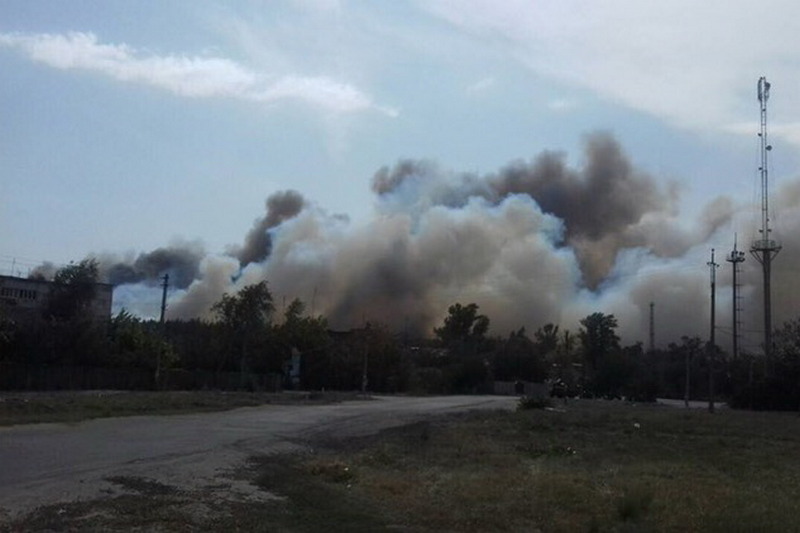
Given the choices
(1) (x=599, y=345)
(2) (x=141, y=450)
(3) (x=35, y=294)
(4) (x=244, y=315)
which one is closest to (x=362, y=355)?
(4) (x=244, y=315)

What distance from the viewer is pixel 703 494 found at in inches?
708

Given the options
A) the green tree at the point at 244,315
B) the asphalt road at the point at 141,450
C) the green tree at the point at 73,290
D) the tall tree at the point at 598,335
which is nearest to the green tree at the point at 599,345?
the tall tree at the point at 598,335

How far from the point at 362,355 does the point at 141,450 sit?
88.2m

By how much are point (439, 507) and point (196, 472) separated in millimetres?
6113

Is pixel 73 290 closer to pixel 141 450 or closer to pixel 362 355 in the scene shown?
pixel 362 355

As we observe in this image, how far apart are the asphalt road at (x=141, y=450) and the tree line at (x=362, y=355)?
29315mm

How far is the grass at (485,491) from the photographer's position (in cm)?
1354

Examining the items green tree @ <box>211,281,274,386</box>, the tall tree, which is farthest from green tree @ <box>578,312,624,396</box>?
green tree @ <box>211,281,274,386</box>

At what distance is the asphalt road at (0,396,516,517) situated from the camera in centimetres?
1619

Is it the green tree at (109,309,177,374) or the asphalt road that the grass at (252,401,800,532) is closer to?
the asphalt road

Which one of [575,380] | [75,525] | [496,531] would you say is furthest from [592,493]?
[575,380]

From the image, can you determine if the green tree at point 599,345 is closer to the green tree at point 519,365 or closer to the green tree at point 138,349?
the green tree at point 519,365

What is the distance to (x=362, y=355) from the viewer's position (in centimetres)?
11156

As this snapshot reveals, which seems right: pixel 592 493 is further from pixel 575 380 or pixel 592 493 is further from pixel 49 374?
pixel 575 380
